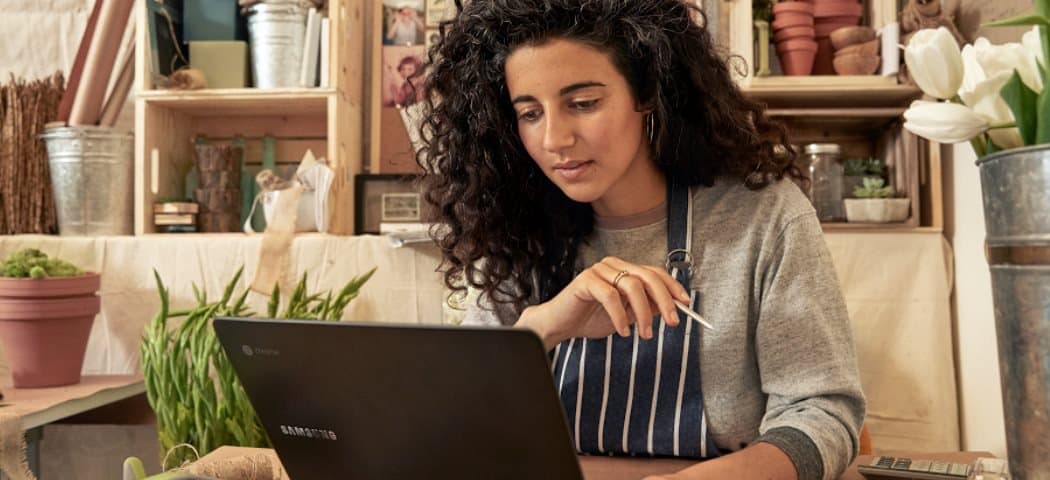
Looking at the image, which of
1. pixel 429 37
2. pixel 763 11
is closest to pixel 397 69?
pixel 429 37

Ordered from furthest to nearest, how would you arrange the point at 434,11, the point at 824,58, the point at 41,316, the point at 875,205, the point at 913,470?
the point at 434,11 → the point at 824,58 → the point at 875,205 → the point at 41,316 → the point at 913,470

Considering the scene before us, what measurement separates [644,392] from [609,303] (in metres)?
0.27

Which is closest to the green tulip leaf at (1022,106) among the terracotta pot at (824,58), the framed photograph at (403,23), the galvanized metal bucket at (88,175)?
the terracotta pot at (824,58)

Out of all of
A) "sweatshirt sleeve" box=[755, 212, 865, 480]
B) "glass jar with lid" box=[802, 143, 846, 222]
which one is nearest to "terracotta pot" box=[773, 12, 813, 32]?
"glass jar with lid" box=[802, 143, 846, 222]

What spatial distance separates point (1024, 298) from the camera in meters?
0.48

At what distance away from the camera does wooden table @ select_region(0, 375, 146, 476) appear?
1543 millimetres

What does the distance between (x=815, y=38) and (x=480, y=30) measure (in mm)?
1076

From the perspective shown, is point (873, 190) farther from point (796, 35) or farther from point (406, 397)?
point (406, 397)

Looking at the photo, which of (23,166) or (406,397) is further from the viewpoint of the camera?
(23,166)

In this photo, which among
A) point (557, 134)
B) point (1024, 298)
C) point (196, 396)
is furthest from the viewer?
point (196, 396)

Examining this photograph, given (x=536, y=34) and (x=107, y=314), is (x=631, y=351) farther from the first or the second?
(x=107, y=314)

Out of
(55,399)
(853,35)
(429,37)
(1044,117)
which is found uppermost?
(429,37)

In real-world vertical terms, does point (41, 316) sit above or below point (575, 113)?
below

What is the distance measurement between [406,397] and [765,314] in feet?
1.87
